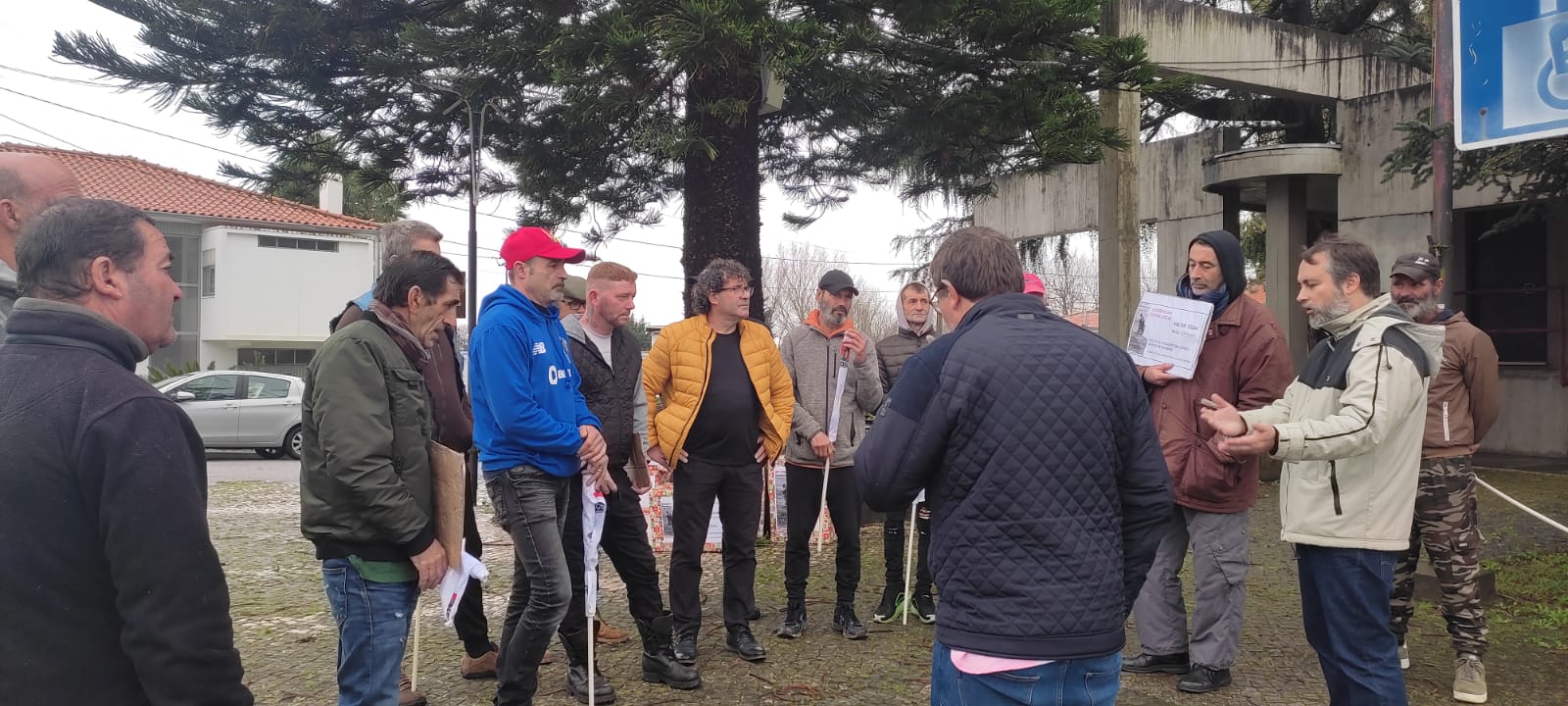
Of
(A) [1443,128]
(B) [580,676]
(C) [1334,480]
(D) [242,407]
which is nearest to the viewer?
(C) [1334,480]

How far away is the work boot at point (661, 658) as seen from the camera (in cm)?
464

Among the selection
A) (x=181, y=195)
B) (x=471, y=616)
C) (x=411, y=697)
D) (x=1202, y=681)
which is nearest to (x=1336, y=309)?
(x=1202, y=681)

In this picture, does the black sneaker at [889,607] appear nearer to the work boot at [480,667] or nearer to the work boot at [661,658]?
the work boot at [661,658]

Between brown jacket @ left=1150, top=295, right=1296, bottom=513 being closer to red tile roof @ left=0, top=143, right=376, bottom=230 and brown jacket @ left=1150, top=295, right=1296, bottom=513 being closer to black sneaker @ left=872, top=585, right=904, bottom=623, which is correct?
black sneaker @ left=872, top=585, right=904, bottom=623

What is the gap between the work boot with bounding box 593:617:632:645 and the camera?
5336 millimetres

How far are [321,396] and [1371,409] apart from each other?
3.34 m

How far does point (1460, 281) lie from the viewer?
44.9ft

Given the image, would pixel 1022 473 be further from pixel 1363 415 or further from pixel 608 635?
pixel 608 635

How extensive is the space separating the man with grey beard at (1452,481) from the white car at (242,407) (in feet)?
51.5

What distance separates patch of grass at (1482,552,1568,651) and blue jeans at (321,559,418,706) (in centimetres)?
554

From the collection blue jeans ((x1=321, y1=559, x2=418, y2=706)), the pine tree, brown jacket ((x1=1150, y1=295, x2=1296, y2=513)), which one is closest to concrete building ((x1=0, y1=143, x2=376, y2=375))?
the pine tree

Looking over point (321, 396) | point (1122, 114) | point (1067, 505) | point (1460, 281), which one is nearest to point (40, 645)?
point (321, 396)

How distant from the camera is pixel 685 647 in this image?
4.90 metres

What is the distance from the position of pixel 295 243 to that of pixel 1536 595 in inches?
1369
